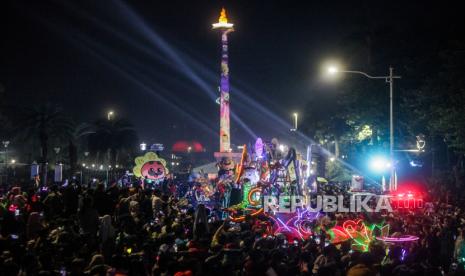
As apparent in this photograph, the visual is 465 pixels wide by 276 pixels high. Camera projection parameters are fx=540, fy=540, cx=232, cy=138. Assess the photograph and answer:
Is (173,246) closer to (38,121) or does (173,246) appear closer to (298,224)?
(298,224)

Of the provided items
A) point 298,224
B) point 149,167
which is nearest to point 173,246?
point 298,224

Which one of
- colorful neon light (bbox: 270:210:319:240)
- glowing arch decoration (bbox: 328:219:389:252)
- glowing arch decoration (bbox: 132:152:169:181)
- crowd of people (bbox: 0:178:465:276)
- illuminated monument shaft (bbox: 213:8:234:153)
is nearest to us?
crowd of people (bbox: 0:178:465:276)

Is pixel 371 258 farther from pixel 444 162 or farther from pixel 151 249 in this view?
Answer: pixel 444 162

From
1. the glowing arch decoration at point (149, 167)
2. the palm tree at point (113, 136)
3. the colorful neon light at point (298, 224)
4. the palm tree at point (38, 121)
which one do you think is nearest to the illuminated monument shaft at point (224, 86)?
the palm tree at point (113, 136)

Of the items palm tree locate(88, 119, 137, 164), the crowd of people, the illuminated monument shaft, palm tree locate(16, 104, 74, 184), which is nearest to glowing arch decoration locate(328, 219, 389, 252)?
the crowd of people

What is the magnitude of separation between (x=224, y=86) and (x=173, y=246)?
65276mm

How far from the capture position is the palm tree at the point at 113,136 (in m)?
44.6

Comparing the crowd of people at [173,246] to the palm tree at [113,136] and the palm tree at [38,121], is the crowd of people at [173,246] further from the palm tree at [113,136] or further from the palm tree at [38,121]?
the palm tree at [113,136]

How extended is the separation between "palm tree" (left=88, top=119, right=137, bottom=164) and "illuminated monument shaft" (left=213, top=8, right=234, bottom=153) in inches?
1187

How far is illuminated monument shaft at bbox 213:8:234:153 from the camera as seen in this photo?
74.8 metres

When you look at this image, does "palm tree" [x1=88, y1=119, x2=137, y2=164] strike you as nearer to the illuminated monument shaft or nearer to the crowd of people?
the crowd of people

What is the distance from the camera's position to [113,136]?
44.8 m

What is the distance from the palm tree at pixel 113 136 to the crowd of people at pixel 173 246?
1106 inches

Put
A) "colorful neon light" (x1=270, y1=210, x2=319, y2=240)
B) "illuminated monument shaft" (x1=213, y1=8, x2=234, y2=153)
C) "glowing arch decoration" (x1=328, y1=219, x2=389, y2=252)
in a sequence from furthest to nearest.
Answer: "illuminated monument shaft" (x1=213, y1=8, x2=234, y2=153), "colorful neon light" (x1=270, y1=210, x2=319, y2=240), "glowing arch decoration" (x1=328, y1=219, x2=389, y2=252)
